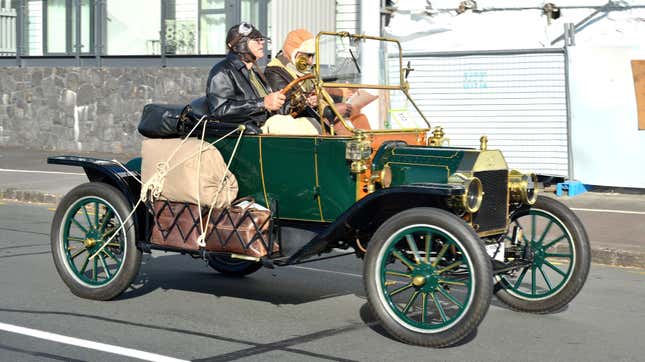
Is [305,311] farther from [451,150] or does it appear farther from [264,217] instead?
[451,150]

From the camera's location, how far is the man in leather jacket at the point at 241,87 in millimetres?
6949

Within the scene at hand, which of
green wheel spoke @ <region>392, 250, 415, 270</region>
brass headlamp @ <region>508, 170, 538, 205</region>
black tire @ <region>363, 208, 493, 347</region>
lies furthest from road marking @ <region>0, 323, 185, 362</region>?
brass headlamp @ <region>508, 170, 538, 205</region>

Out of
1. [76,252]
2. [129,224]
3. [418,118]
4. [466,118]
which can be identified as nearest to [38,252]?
[76,252]

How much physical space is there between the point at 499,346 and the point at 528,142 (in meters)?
8.70

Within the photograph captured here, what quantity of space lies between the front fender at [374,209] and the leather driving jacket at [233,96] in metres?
1.04

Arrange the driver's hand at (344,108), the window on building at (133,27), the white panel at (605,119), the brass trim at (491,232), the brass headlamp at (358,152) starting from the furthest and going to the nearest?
the window on building at (133,27) < the white panel at (605,119) < the driver's hand at (344,108) < the brass trim at (491,232) < the brass headlamp at (358,152)

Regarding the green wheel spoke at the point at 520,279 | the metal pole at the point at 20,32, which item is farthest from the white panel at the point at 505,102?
the metal pole at the point at 20,32

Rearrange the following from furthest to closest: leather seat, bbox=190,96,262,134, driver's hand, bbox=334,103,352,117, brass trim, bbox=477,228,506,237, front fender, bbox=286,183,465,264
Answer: leather seat, bbox=190,96,262,134 < driver's hand, bbox=334,103,352,117 < brass trim, bbox=477,228,506,237 < front fender, bbox=286,183,465,264

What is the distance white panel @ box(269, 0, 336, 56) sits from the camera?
17.3 meters

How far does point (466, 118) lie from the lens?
49.2 feet

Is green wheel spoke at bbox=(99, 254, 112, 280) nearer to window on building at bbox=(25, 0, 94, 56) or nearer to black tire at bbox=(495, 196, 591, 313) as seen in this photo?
black tire at bbox=(495, 196, 591, 313)

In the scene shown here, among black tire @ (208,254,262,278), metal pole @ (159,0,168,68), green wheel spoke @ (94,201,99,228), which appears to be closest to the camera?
green wheel spoke @ (94,201,99,228)

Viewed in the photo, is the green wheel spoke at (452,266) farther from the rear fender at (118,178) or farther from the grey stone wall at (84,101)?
the grey stone wall at (84,101)

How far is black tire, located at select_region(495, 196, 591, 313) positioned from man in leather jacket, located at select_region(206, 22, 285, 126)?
187 cm
